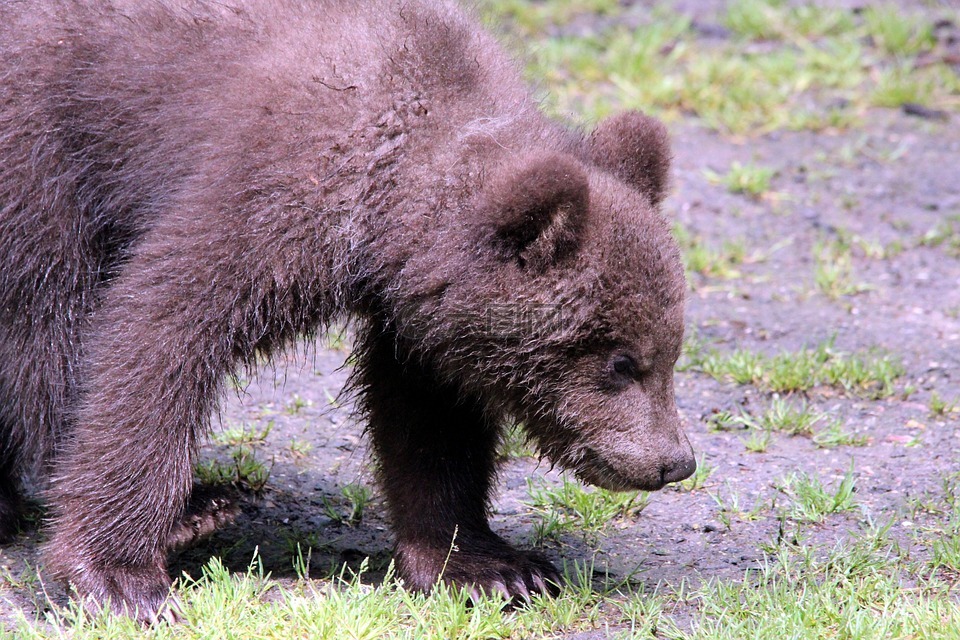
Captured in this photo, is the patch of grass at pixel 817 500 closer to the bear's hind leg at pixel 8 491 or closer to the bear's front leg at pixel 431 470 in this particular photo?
the bear's front leg at pixel 431 470

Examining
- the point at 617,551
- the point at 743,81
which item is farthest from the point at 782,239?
the point at 617,551

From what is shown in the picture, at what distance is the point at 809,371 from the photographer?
6801 mm

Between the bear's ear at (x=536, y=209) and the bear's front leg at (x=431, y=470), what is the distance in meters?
0.86

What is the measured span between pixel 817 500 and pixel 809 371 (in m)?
1.46

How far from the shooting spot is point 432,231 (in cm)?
445

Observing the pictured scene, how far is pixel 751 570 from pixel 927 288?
3.78 m

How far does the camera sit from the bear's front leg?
5.05 meters

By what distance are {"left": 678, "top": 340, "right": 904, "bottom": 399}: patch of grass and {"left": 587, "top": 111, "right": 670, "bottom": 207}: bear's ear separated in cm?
218

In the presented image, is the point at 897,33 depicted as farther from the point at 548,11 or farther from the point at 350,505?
the point at 350,505

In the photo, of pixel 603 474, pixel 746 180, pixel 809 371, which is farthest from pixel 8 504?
pixel 746 180

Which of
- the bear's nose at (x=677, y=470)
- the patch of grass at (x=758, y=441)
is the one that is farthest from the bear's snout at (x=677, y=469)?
the patch of grass at (x=758, y=441)

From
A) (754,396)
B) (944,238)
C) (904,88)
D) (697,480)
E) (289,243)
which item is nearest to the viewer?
(289,243)

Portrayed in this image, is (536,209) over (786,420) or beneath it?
over

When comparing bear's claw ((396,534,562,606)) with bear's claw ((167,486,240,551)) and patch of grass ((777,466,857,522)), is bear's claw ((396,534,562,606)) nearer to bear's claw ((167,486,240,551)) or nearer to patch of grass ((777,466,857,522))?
bear's claw ((167,486,240,551))
